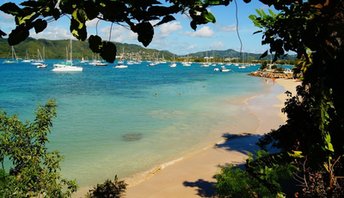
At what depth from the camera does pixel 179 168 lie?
59.6ft

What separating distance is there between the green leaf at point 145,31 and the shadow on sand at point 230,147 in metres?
12.2

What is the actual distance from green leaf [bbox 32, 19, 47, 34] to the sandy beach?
12577mm

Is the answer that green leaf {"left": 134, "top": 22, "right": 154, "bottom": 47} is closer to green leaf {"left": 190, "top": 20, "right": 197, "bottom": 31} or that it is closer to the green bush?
green leaf {"left": 190, "top": 20, "right": 197, "bottom": 31}

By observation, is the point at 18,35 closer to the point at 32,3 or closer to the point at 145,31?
the point at 32,3

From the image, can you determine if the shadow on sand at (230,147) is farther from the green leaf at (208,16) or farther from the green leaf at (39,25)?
the green leaf at (39,25)

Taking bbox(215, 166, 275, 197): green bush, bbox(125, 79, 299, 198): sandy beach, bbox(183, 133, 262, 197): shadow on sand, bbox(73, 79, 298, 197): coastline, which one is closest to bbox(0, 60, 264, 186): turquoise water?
bbox(73, 79, 298, 197): coastline

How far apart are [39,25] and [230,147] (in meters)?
21.1

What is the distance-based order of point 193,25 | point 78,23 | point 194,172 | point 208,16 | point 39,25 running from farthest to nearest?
1. point 194,172
2. point 193,25
3. point 208,16
4. point 39,25
5. point 78,23

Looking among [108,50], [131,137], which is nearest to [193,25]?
[108,50]

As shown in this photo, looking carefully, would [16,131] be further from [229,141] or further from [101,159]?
[229,141]

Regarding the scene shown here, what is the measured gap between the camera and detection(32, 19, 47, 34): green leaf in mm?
1903

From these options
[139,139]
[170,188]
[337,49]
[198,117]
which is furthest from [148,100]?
[337,49]

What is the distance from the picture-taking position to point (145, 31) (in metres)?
1.99

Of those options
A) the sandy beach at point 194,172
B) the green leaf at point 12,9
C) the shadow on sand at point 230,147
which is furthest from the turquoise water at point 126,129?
the green leaf at point 12,9
